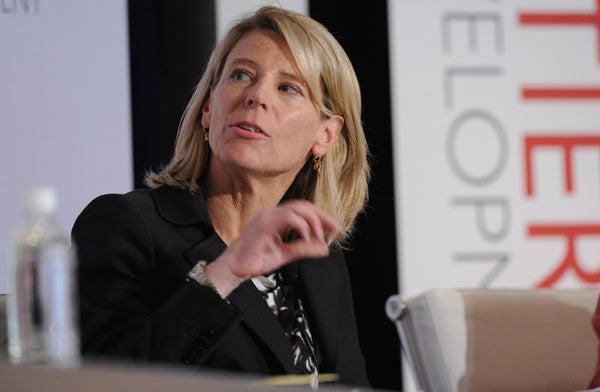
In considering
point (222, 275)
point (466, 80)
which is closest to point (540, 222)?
point (466, 80)

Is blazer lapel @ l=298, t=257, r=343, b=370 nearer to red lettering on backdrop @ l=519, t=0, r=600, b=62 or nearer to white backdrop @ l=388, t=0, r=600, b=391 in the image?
white backdrop @ l=388, t=0, r=600, b=391

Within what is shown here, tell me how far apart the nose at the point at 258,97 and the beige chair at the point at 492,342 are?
18.4 inches

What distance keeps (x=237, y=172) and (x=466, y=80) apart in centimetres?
184

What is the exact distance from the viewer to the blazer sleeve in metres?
1.70

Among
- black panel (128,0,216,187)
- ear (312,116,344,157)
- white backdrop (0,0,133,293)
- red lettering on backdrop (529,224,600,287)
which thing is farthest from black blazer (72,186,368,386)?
red lettering on backdrop (529,224,600,287)

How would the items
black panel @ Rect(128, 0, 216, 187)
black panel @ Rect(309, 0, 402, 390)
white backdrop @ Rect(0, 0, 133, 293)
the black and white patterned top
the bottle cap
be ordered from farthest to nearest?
1. black panel @ Rect(309, 0, 402, 390)
2. black panel @ Rect(128, 0, 216, 187)
3. white backdrop @ Rect(0, 0, 133, 293)
4. the black and white patterned top
5. the bottle cap

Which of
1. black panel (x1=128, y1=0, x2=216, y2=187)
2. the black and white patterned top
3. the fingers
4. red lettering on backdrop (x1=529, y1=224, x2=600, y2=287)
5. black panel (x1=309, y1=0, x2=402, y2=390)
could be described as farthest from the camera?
red lettering on backdrop (x1=529, y1=224, x2=600, y2=287)

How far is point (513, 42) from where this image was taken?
3.87 metres

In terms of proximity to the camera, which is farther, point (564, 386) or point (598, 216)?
point (598, 216)

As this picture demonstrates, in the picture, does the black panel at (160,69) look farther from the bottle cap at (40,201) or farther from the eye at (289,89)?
the bottle cap at (40,201)

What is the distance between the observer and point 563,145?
154 inches

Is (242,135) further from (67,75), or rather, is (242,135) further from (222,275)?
(67,75)

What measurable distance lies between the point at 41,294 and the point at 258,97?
986 millimetres

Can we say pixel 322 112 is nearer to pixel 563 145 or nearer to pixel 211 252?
pixel 211 252
